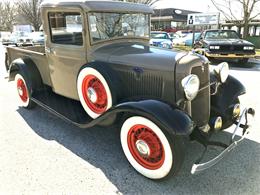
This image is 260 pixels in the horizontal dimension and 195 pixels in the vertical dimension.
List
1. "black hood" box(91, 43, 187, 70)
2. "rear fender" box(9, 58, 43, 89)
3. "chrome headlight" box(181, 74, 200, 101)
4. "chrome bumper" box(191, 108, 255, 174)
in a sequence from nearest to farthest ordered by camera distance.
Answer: "chrome bumper" box(191, 108, 255, 174) → "chrome headlight" box(181, 74, 200, 101) → "black hood" box(91, 43, 187, 70) → "rear fender" box(9, 58, 43, 89)

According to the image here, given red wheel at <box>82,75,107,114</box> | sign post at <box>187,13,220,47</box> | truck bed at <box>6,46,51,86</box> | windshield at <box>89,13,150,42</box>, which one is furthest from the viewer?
sign post at <box>187,13,220,47</box>

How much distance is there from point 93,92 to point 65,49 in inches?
34.6

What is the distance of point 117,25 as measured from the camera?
3.38 meters

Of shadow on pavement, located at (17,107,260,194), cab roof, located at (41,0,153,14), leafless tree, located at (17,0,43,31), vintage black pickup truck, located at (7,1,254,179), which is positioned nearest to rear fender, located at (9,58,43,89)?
vintage black pickup truck, located at (7,1,254,179)

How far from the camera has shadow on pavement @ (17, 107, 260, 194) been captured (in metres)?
2.43

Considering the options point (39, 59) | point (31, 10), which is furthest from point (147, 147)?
point (31, 10)

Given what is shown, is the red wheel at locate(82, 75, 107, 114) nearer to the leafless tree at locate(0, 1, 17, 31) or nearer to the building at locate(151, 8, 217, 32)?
the building at locate(151, 8, 217, 32)

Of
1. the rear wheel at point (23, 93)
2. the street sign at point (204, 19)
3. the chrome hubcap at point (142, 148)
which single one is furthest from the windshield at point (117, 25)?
the street sign at point (204, 19)

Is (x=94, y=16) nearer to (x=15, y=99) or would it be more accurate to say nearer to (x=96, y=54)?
(x=96, y=54)

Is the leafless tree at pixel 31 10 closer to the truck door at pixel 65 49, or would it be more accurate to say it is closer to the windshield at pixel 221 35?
the windshield at pixel 221 35

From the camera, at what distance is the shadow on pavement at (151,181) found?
2.43 metres

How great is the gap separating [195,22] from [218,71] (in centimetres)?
1180

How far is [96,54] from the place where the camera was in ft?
10.4

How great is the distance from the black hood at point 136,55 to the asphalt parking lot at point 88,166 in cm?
113
